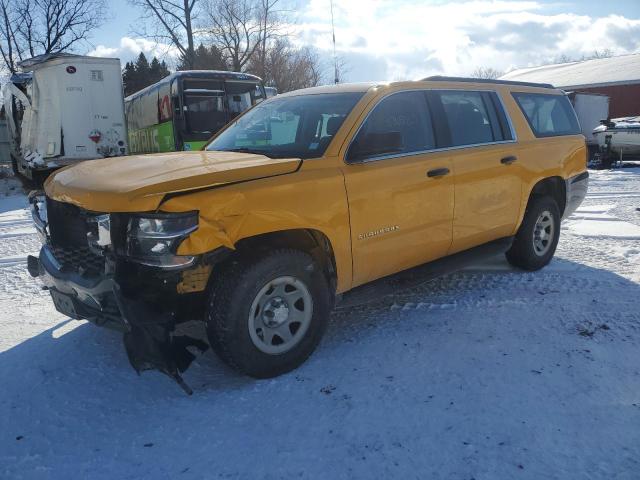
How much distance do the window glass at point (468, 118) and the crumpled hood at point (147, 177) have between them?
164 cm

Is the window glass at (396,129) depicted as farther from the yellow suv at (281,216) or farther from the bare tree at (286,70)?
the bare tree at (286,70)

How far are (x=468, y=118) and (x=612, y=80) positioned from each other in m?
32.3

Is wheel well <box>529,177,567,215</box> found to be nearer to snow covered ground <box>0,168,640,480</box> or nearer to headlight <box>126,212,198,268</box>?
snow covered ground <box>0,168,640,480</box>

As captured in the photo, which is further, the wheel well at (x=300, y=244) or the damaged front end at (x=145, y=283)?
the wheel well at (x=300, y=244)

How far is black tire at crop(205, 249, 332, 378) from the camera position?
2926mm

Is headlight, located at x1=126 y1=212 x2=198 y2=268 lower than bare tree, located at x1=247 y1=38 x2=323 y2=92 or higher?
lower

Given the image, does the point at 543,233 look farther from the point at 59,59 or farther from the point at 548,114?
the point at 59,59

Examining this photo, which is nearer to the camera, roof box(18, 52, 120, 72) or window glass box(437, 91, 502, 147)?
window glass box(437, 91, 502, 147)

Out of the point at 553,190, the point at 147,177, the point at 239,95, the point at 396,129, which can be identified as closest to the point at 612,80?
the point at 239,95

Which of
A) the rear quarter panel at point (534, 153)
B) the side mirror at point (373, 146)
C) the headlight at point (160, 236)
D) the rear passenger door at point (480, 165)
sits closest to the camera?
the headlight at point (160, 236)

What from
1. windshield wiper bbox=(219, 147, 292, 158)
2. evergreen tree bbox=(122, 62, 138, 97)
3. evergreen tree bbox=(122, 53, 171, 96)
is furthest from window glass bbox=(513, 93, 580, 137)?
evergreen tree bbox=(122, 62, 138, 97)

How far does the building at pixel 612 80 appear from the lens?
30.8 meters

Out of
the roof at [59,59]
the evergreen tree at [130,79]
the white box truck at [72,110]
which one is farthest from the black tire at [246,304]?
the evergreen tree at [130,79]

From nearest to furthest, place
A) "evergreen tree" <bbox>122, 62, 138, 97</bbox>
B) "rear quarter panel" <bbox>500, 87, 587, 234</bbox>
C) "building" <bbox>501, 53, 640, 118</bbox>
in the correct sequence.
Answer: "rear quarter panel" <bbox>500, 87, 587, 234</bbox> < "building" <bbox>501, 53, 640, 118</bbox> < "evergreen tree" <bbox>122, 62, 138, 97</bbox>
